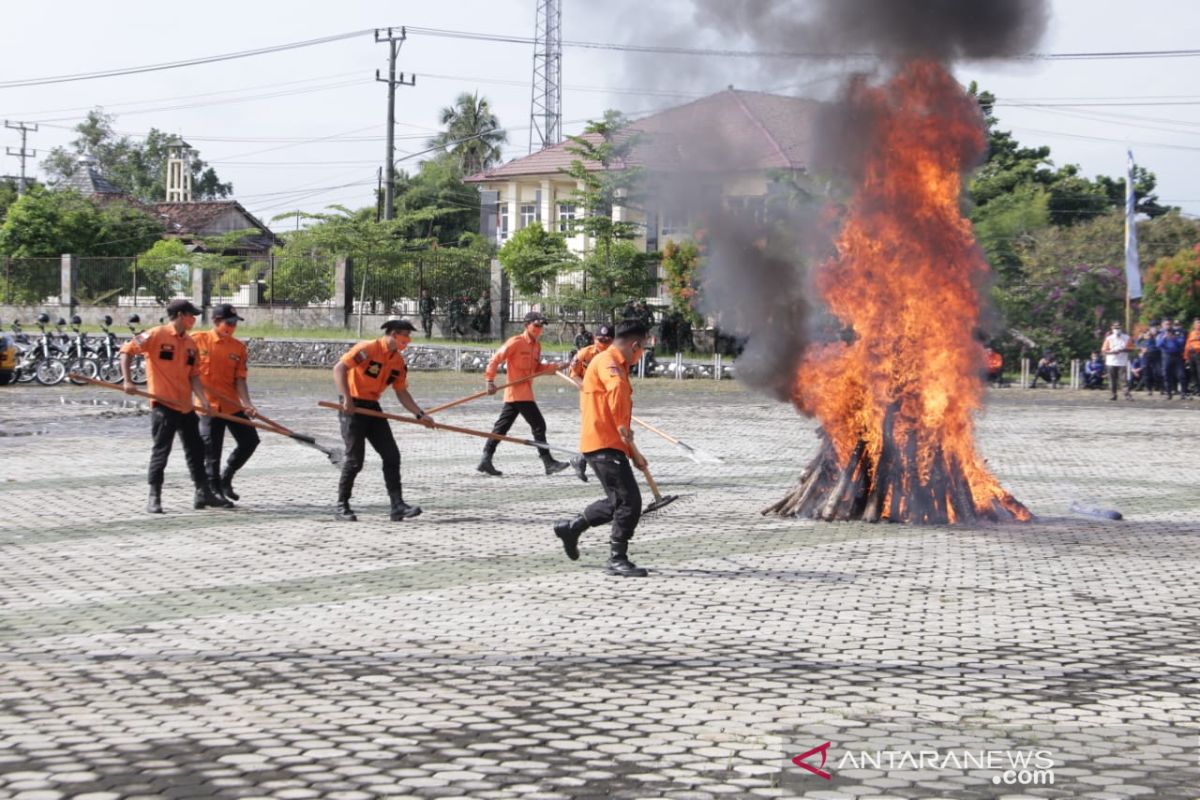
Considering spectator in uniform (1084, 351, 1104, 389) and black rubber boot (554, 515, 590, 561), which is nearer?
black rubber boot (554, 515, 590, 561)

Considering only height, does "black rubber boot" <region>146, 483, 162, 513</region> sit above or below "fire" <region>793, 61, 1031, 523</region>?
below

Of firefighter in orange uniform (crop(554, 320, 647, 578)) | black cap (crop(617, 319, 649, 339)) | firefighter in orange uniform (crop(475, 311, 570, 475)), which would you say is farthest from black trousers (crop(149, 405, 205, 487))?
black cap (crop(617, 319, 649, 339))

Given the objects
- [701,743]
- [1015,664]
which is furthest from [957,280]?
[701,743]

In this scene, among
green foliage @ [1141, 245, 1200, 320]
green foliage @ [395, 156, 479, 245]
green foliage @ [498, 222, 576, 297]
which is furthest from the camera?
green foliage @ [395, 156, 479, 245]

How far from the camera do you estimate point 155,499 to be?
11641 millimetres

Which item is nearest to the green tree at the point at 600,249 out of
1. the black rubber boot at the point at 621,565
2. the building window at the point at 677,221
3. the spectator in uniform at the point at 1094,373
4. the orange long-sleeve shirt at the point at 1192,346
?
the spectator in uniform at the point at 1094,373

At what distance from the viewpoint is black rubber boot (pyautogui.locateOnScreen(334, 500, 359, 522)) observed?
11344mm

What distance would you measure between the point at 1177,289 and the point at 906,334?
25104 mm

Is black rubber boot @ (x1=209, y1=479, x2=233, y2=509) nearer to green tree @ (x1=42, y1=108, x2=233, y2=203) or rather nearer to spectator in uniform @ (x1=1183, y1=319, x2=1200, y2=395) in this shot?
spectator in uniform @ (x1=1183, y1=319, x2=1200, y2=395)

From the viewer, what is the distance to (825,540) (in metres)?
10.6

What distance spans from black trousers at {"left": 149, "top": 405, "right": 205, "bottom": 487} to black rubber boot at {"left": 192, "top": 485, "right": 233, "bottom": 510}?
79mm

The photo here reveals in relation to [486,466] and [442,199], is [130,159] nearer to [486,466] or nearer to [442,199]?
[442,199]

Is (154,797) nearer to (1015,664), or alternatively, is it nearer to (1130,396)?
(1015,664)

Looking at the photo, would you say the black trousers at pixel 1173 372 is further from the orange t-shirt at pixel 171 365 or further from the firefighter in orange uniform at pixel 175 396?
the orange t-shirt at pixel 171 365
